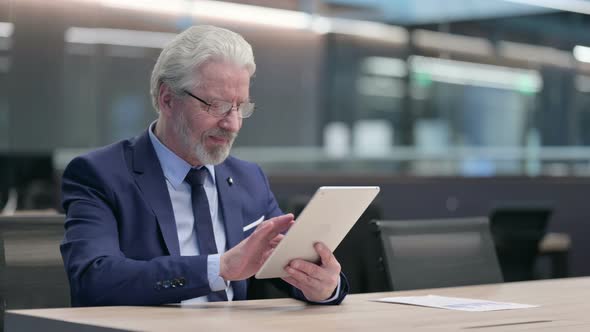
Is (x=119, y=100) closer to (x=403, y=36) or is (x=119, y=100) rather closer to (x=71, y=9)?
(x=71, y=9)

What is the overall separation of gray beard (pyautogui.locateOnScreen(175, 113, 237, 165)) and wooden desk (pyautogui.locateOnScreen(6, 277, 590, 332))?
388 mm

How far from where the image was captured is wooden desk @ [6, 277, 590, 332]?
1.75 meters

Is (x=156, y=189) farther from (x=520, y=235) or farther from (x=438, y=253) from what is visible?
(x=520, y=235)

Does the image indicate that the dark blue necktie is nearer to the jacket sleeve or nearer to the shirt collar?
the shirt collar

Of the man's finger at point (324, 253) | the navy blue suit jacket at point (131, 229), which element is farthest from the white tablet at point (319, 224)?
the navy blue suit jacket at point (131, 229)

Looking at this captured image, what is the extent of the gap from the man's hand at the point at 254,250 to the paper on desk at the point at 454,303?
350mm

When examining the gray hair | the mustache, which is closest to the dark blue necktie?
the mustache

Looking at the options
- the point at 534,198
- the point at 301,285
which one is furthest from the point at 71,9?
the point at 301,285

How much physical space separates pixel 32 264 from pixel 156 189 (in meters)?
0.36

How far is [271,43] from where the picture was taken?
8.80 m

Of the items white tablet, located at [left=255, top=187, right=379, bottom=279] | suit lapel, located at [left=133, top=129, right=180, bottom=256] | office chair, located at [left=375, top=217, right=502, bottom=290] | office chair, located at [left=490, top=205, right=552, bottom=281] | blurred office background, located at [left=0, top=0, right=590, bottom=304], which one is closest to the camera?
white tablet, located at [left=255, top=187, right=379, bottom=279]

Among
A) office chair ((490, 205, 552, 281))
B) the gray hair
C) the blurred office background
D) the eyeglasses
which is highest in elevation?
the gray hair

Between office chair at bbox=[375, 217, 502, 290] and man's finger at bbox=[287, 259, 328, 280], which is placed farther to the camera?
office chair at bbox=[375, 217, 502, 290]

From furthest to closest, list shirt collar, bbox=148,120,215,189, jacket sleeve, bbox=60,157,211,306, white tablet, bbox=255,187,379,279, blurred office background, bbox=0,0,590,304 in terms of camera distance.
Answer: blurred office background, bbox=0,0,590,304 < shirt collar, bbox=148,120,215,189 < jacket sleeve, bbox=60,157,211,306 < white tablet, bbox=255,187,379,279
